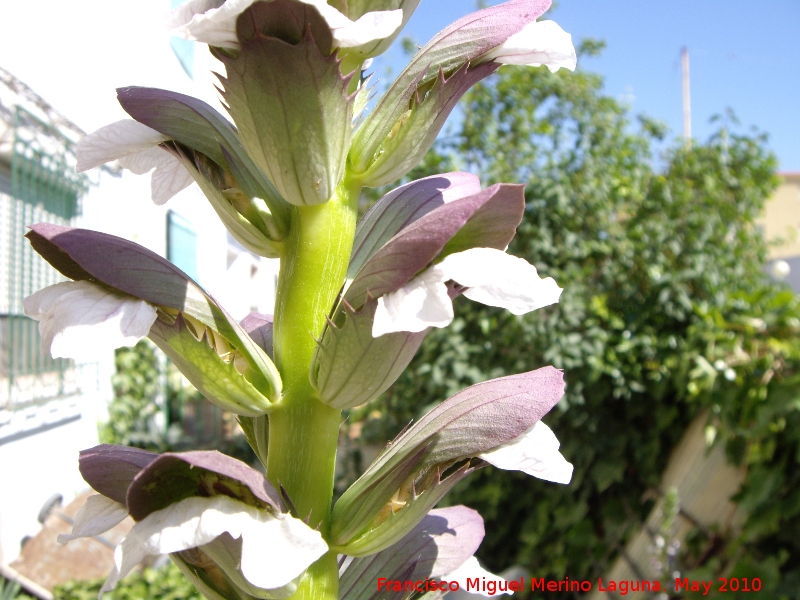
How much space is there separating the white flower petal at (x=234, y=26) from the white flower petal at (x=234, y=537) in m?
0.50

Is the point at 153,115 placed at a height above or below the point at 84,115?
below

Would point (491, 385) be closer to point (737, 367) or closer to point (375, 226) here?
point (375, 226)

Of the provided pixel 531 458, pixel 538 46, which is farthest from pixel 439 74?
pixel 531 458

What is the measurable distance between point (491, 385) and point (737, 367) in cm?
287

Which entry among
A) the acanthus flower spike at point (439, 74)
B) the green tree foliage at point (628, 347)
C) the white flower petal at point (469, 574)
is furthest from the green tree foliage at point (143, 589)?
the acanthus flower spike at point (439, 74)

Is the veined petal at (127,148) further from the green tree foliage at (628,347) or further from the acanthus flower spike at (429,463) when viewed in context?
the green tree foliage at (628,347)

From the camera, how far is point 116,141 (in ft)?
2.98

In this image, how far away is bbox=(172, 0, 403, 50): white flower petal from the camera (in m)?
0.64

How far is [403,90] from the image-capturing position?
843mm

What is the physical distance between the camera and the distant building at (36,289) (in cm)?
398

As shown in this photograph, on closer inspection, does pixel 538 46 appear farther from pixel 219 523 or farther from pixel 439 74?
pixel 219 523

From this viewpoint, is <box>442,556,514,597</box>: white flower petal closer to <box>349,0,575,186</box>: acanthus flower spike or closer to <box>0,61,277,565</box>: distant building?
<box>349,0,575,186</box>: acanthus flower spike

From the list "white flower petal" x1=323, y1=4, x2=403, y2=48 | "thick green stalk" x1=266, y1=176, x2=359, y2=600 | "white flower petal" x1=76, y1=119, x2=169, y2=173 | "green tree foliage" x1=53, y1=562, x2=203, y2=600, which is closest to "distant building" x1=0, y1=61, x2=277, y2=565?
"green tree foliage" x1=53, y1=562, x2=203, y2=600

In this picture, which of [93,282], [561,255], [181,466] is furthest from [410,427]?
[561,255]
